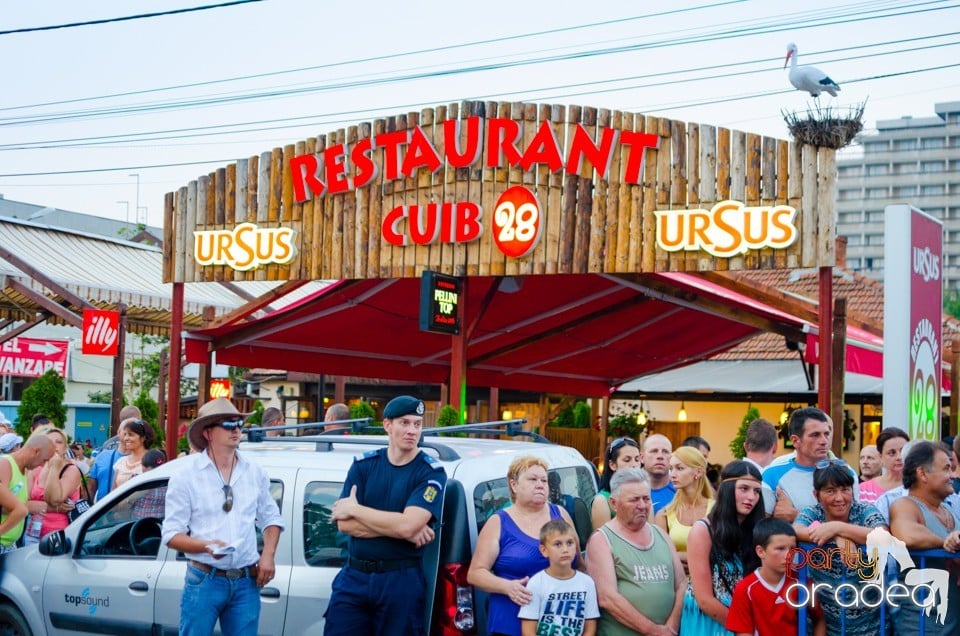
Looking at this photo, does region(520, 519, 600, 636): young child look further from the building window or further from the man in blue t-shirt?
the building window

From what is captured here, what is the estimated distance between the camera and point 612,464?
7977 millimetres

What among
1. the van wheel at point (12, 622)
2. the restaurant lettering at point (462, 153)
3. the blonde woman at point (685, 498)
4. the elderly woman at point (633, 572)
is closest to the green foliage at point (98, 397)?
the restaurant lettering at point (462, 153)

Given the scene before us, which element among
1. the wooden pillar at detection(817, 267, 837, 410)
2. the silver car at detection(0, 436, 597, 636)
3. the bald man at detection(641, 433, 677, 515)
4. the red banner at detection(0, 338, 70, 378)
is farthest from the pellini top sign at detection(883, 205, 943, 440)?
the red banner at detection(0, 338, 70, 378)

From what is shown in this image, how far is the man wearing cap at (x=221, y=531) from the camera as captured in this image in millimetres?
6195

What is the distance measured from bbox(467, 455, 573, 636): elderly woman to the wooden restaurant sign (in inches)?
283

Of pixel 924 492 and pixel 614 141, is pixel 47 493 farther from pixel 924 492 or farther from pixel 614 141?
pixel 614 141

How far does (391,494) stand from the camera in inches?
241

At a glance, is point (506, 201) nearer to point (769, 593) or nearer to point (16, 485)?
point (16, 485)

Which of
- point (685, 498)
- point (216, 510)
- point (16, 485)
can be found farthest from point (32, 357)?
point (685, 498)

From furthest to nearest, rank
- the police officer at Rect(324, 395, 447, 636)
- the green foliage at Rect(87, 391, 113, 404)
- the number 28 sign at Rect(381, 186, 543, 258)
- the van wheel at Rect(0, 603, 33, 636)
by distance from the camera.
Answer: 1. the green foliage at Rect(87, 391, 113, 404)
2. the number 28 sign at Rect(381, 186, 543, 258)
3. the van wheel at Rect(0, 603, 33, 636)
4. the police officer at Rect(324, 395, 447, 636)

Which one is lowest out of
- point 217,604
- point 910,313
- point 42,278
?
point 217,604

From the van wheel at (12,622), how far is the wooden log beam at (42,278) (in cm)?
1117

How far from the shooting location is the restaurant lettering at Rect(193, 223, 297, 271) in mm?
15305

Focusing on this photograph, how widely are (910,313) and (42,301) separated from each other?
14785 mm
